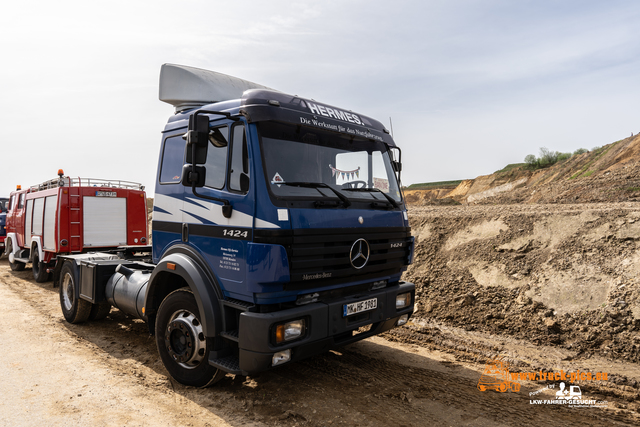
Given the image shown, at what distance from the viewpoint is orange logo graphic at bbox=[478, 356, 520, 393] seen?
4.43 meters

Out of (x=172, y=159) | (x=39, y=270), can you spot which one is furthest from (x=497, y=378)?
(x=39, y=270)

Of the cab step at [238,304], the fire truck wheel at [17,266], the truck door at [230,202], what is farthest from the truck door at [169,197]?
the fire truck wheel at [17,266]

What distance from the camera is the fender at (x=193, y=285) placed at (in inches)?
154

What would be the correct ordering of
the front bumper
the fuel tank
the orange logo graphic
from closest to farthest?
the front bumper, the orange logo graphic, the fuel tank

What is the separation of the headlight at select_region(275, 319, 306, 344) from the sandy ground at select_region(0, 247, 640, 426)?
78 centimetres

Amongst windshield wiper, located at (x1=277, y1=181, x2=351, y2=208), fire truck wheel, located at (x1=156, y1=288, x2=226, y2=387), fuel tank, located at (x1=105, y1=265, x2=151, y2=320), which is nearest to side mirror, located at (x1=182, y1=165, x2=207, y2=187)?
windshield wiper, located at (x1=277, y1=181, x2=351, y2=208)

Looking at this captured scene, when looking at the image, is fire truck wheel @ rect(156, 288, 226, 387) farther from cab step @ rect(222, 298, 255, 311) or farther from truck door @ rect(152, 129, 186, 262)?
truck door @ rect(152, 129, 186, 262)

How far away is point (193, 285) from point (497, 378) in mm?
3667

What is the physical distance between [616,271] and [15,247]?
52.5 ft

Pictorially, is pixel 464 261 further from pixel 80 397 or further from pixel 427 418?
pixel 80 397

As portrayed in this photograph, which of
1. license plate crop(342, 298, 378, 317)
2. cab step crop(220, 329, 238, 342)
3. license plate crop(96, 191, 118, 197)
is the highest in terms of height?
license plate crop(96, 191, 118, 197)

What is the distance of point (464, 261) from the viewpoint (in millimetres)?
8383

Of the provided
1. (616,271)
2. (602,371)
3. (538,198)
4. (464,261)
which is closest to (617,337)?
(602,371)

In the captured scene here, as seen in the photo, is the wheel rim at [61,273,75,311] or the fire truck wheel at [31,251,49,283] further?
the fire truck wheel at [31,251,49,283]
